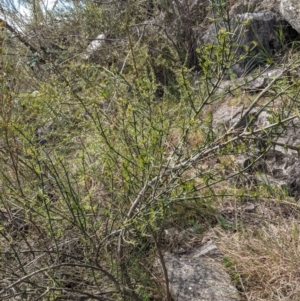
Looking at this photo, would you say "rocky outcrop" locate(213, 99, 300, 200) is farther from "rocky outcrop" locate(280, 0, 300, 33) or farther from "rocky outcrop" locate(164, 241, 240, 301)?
"rocky outcrop" locate(280, 0, 300, 33)

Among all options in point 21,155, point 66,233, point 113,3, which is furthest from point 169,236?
point 113,3

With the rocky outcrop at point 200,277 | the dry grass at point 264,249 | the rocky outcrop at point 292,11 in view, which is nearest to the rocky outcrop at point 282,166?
the dry grass at point 264,249

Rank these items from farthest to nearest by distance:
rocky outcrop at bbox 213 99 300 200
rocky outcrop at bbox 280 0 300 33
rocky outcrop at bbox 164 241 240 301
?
rocky outcrop at bbox 280 0 300 33 < rocky outcrop at bbox 213 99 300 200 < rocky outcrop at bbox 164 241 240 301

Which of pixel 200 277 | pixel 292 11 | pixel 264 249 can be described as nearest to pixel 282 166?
pixel 264 249

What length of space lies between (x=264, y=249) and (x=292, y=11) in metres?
2.29

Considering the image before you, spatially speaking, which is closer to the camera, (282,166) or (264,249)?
(264,249)

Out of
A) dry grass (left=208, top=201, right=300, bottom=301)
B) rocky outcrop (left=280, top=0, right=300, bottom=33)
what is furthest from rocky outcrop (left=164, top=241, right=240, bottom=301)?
rocky outcrop (left=280, top=0, right=300, bottom=33)

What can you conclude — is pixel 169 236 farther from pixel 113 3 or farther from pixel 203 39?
pixel 113 3

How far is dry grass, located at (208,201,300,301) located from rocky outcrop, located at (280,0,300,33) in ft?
5.94

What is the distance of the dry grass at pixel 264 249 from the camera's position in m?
2.32

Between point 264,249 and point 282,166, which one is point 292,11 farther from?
point 264,249

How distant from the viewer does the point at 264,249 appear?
250cm

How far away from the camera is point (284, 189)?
2.86 meters

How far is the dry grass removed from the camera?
2318 millimetres
